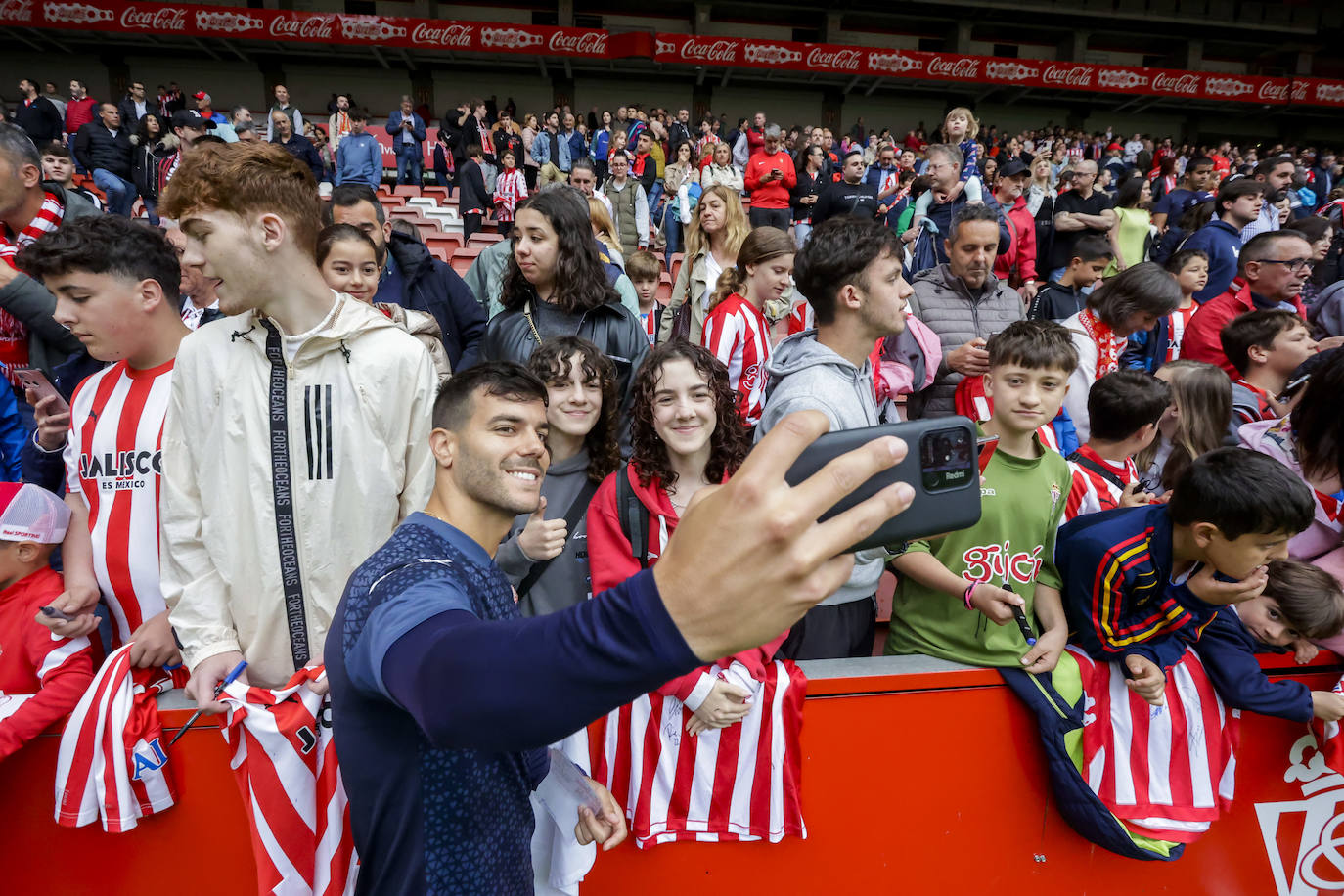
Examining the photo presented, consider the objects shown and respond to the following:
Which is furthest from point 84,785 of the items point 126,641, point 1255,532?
point 1255,532

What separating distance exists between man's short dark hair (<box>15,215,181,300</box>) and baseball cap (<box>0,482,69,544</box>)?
54 cm

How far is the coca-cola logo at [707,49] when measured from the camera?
73.5ft

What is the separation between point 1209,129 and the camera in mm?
27328

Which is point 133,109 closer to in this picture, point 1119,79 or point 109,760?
point 109,760

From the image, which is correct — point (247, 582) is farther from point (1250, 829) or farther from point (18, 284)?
point (1250, 829)

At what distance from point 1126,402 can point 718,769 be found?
6.09 feet

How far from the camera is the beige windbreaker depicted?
158 centimetres

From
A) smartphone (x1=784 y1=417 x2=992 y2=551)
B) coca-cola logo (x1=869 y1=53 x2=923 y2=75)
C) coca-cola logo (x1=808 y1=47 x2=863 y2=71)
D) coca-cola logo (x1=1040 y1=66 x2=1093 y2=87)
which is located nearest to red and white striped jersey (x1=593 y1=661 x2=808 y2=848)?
smartphone (x1=784 y1=417 x2=992 y2=551)

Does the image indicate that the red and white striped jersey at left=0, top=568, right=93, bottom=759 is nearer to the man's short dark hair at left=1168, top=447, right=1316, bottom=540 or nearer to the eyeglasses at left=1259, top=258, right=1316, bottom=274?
the man's short dark hair at left=1168, top=447, right=1316, bottom=540

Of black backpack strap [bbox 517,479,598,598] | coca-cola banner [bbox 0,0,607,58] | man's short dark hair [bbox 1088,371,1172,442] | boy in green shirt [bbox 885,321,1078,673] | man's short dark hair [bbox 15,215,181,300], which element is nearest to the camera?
man's short dark hair [bbox 15,215,181,300]

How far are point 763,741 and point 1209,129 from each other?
1393 inches

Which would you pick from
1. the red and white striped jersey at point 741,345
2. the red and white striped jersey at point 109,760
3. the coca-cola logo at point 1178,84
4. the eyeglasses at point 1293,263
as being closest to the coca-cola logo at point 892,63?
the coca-cola logo at point 1178,84

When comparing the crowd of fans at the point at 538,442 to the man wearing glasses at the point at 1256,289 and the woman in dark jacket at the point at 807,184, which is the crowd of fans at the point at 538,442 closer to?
the man wearing glasses at the point at 1256,289

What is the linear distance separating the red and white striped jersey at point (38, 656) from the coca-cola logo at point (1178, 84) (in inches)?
1253
